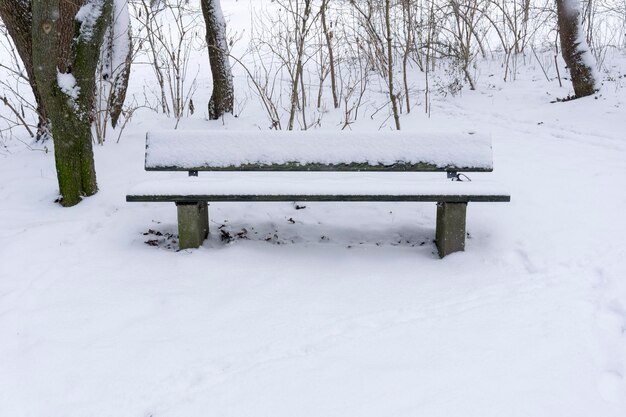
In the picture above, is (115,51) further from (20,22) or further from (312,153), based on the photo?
(312,153)

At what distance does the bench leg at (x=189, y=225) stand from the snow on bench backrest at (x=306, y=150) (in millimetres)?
332

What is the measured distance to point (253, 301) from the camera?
8.90 feet

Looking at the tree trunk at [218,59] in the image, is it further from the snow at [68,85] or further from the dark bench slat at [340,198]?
the dark bench slat at [340,198]

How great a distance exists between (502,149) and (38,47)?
13.4ft

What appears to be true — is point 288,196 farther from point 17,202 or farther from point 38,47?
point 17,202

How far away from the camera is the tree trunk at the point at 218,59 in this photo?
6.43 m

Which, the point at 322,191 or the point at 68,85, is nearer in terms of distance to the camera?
the point at 322,191

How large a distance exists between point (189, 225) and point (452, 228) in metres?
1.55

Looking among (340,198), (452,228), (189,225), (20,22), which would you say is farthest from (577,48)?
(20,22)

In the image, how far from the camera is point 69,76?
359 centimetres

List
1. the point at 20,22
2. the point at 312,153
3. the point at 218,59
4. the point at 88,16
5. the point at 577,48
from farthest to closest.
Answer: the point at 577,48
the point at 218,59
the point at 20,22
the point at 88,16
the point at 312,153

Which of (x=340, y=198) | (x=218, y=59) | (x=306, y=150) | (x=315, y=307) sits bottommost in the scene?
(x=315, y=307)

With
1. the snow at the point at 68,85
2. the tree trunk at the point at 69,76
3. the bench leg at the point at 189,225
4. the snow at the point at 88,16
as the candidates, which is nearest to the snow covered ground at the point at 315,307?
the bench leg at the point at 189,225

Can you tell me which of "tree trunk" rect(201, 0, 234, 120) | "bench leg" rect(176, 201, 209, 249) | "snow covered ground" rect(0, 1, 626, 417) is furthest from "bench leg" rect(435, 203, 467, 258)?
"tree trunk" rect(201, 0, 234, 120)
